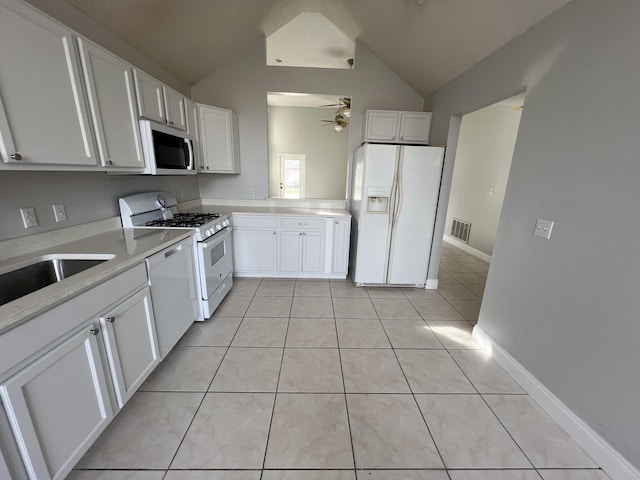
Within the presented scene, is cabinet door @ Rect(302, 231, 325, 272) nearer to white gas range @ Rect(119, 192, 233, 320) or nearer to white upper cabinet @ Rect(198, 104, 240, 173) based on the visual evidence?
white gas range @ Rect(119, 192, 233, 320)

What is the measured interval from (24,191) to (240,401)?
1.77m

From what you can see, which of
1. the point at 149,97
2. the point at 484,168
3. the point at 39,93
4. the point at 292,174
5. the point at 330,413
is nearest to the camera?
the point at 39,93

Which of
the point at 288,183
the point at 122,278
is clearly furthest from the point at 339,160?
the point at 122,278

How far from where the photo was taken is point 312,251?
341cm

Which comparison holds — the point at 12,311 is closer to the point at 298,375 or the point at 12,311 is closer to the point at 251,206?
the point at 298,375

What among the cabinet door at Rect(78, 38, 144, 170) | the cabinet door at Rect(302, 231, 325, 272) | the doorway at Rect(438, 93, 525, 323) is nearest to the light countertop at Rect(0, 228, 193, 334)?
the cabinet door at Rect(78, 38, 144, 170)

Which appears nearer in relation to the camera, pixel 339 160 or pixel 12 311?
pixel 12 311

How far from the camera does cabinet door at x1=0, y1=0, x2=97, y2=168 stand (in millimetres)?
1157

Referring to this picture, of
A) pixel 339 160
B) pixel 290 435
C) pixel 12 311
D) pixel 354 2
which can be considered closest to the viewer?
pixel 12 311

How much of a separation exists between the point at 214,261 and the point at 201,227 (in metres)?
0.40

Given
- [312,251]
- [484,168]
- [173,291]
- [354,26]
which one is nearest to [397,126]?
[354,26]

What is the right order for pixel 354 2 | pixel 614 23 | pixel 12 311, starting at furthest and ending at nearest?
pixel 354 2 < pixel 614 23 < pixel 12 311

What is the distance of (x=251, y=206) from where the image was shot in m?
3.77

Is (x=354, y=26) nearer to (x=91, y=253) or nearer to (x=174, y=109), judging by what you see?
(x=174, y=109)
